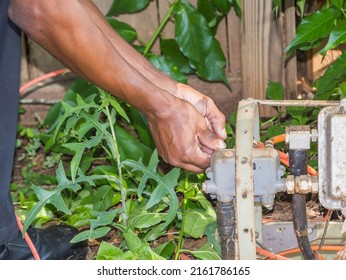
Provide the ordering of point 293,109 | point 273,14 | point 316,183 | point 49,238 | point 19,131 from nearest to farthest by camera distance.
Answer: point 316,183, point 49,238, point 293,109, point 273,14, point 19,131

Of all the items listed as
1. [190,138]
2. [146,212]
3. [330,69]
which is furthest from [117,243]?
[330,69]

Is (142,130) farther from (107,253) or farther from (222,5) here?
(107,253)

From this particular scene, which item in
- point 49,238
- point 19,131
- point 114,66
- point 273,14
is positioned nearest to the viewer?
point 114,66

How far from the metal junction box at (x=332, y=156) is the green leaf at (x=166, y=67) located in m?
1.10

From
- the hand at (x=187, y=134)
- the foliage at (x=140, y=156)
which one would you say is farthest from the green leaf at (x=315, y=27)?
the hand at (x=187, y=134)

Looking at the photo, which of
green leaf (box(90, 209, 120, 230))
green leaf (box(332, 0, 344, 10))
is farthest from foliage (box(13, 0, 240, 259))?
green leaf (box(332, 0, 344, 10))

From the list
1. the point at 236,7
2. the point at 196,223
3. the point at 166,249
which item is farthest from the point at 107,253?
the point at 236,7

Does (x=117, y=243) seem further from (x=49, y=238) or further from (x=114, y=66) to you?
(x=114, y=66)

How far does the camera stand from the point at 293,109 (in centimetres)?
270

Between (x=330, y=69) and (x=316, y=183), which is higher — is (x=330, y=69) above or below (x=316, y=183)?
above

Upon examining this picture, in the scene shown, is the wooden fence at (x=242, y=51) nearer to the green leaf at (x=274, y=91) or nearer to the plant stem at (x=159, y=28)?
the plant stem at (x=159, y=28)

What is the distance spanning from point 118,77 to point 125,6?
979mm

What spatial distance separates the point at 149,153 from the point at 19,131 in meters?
0.70

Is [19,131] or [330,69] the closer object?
[330,69]
